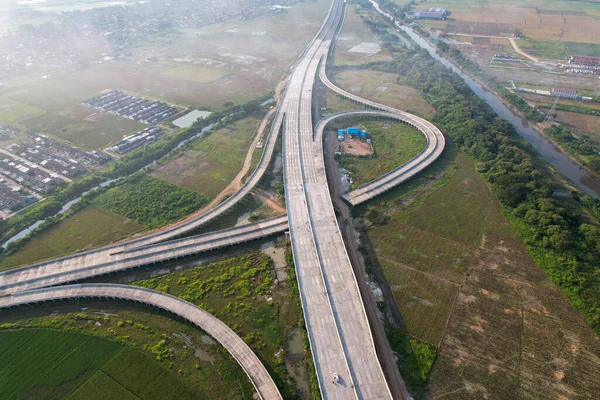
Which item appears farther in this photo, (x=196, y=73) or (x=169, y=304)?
(x=196, y=73)

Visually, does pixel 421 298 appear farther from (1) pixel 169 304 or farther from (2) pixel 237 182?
(2) pixel 237 182

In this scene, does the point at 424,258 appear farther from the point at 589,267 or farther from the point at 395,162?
the point at 395,162

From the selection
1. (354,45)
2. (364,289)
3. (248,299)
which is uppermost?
(354,45)

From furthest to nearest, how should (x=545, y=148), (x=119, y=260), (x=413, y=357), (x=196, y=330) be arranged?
(x=545, y=148)
(x=119, y=260)
(x=196, y=330)
(x=413, y=357)

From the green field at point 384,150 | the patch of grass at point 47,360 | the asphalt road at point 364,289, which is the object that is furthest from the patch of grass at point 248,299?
the green field at point 384,150

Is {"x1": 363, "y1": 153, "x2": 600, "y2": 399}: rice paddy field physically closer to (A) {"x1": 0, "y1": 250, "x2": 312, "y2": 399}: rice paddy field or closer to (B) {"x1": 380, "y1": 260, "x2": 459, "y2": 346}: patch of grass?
(B) {"x1": 380, "y1": 260, "x2": 459, "y2": 346}: patch of grass

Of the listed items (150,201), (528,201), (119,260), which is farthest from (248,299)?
(528,201)

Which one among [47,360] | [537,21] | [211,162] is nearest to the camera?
[47,360]

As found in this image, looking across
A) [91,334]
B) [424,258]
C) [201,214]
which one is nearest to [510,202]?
[424,258]
